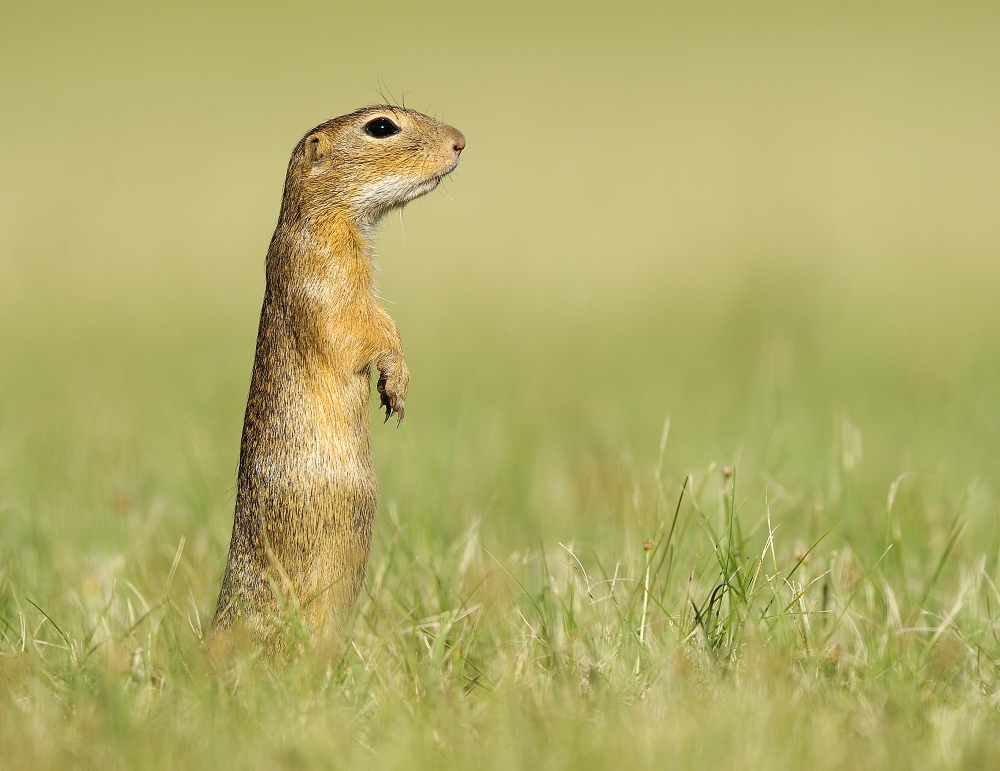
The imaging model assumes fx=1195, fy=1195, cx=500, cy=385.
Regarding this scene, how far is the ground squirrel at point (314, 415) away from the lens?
3662 mm

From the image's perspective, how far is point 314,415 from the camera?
369 centimetres

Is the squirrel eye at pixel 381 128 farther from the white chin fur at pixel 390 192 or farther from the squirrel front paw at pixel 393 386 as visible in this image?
the squirrel front paw at pixel 393 386

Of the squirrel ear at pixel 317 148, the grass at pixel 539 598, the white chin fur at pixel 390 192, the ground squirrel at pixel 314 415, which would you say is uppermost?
the squirrel ear at pixel 317 148

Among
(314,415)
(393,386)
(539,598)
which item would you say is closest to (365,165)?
(393,386)

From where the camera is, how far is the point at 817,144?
1622cm

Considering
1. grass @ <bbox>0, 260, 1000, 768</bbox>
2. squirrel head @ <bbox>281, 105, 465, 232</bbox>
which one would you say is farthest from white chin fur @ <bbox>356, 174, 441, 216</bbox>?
grass @ <bbox>0, 260, 1000, 768</bbox>

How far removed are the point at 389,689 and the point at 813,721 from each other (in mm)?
1125

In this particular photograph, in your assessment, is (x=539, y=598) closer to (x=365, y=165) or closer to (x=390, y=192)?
(x=390, y=192)

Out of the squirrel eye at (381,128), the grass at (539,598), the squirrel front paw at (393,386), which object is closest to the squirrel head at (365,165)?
the squirrel eye at (381,128)

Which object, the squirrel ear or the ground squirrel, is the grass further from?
the squirrel ear

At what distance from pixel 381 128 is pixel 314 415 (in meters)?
1.04

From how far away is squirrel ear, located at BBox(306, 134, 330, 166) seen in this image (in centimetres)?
398

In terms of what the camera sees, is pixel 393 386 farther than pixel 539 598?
No

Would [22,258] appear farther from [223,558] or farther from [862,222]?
[862,222]
